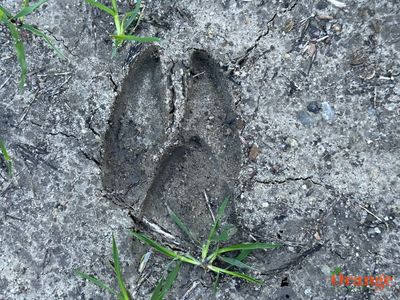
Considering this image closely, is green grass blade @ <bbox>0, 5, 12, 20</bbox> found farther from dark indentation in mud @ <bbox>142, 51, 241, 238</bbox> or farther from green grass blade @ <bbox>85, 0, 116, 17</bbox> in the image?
dark indentation in mud @ <bbox>142, 51, 241, 238</bbox>

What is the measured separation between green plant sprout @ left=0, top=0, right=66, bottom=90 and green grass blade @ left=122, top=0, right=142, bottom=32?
0.23m

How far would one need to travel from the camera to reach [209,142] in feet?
6.17

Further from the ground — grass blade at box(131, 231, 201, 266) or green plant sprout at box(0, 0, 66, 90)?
green plant sprout at box(0, 0, 66, 90)

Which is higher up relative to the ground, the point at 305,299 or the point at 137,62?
the point at 137,62

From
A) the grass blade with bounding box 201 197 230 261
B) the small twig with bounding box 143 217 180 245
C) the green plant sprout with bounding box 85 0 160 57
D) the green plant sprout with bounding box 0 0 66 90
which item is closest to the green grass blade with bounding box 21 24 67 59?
the green plant sprout with bounding box 0 0 66 90

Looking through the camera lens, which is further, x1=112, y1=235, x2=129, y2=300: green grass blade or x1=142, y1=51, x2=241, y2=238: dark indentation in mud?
x1=142, y1=51, x2=241, y2=238: dark indentation in mud

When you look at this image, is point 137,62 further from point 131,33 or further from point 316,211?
point 316,211

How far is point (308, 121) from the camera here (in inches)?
72.0

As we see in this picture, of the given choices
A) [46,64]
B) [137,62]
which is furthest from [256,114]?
[46,64]

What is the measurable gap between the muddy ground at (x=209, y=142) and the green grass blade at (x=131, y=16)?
4cm

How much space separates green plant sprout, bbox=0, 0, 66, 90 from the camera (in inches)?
70.7

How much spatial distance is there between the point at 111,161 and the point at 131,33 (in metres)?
0.42

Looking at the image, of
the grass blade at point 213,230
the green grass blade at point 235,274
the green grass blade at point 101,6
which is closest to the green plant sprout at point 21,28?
the green grass blade at point 101,6

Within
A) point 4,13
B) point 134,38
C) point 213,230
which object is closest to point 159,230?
point 213,230
